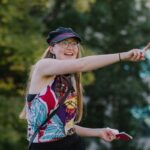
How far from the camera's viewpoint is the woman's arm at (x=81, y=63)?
346 centimetres

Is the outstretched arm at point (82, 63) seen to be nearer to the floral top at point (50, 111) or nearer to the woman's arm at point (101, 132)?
the floral top at point (50, 111)

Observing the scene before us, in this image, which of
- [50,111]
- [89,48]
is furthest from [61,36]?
[89,48]

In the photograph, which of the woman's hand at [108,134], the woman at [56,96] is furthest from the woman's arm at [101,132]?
the woman at [56,96]

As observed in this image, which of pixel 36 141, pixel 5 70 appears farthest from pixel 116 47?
pixel 36 141

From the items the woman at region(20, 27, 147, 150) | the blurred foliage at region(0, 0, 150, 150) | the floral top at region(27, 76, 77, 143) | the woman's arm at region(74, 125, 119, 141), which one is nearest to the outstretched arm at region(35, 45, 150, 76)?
the woman at region(20, 27, 147, 150)

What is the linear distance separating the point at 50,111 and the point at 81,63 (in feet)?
1.09

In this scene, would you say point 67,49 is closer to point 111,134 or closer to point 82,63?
point 82,63

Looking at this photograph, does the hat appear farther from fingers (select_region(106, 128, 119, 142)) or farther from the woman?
fingers (select_region(106, 128, 119, 142))

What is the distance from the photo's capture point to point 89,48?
59.3ft

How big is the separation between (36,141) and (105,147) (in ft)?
63.6

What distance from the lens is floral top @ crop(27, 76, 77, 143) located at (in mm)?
3746

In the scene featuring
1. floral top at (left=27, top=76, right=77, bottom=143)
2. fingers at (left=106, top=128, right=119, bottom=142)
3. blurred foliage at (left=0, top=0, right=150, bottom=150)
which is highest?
blurred foliage at (left=0, top=0, right=150, bottom=150)

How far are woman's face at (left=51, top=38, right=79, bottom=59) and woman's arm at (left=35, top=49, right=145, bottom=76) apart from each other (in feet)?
0.39

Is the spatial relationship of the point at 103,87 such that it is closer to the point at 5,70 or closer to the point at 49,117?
the point at 5,70
